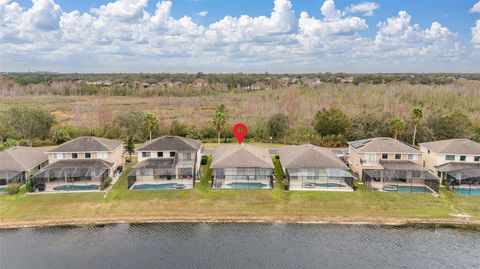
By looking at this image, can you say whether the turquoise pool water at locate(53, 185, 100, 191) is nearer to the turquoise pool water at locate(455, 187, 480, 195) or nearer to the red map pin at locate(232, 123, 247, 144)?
the red map pin at locate(232, 123, 247, 144)

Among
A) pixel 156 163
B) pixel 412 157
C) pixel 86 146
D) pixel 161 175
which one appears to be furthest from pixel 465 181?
pixel 86 146

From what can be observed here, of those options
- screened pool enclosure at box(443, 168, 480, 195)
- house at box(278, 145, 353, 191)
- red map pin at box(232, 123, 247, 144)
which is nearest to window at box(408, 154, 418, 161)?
screened pool enclosure at box(443, 168, 480, 195)

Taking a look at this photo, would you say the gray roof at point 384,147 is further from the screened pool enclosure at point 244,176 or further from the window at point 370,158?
the screened pool enclosure at point 244,176

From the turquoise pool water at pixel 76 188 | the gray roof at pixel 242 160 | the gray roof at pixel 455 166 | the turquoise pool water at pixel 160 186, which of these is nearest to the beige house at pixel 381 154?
the gray roof at pixel 455 166

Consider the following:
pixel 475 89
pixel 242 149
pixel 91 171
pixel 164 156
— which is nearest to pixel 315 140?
pixel 242 149

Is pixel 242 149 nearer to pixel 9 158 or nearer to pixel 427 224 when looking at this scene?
pixel 427 224

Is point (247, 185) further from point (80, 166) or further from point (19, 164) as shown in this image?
point (19, 164)
